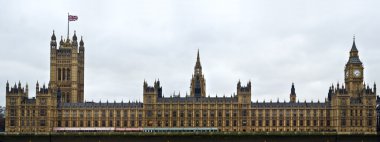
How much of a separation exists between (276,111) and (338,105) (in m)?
17.2

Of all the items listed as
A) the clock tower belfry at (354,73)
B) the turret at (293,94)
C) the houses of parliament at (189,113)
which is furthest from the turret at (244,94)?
the clock tower belfry at (354,73)

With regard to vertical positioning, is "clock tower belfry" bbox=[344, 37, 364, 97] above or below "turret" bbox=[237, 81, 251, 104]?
above

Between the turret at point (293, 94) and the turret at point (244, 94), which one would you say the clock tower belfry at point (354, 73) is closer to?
the turret at point (293, 94)

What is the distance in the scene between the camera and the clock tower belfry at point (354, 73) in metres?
184

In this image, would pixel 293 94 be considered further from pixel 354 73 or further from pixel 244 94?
pixel 244 94

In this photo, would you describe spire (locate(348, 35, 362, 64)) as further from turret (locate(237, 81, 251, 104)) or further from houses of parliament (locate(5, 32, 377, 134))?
turret (locate(237, 81, 251, 104))

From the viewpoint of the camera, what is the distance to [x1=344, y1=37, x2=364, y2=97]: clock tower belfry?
18412cm

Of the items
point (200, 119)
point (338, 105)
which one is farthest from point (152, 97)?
point (338, 105)

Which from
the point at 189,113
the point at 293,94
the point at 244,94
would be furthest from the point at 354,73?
the point at 189,113

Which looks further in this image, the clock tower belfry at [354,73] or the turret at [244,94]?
the clock tower belfry at [354,73]

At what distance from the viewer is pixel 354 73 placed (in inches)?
7274

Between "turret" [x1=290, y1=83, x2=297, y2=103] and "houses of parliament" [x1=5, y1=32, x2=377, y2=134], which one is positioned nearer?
"houses of parliament" [x1=5, y1=32, x2=377, y2=134]

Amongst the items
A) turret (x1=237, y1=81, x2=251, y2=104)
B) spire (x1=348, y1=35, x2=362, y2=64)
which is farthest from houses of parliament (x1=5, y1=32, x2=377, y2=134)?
spire (x1=348, y1=35, x2=362, y2=64)

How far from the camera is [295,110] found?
178 meters
